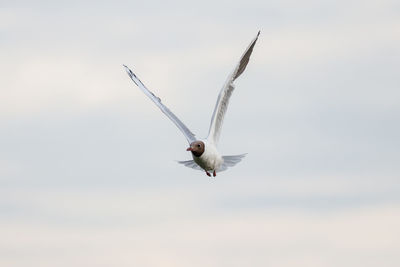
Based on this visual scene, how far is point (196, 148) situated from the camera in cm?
4078

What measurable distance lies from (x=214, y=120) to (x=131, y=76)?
712 centimetres

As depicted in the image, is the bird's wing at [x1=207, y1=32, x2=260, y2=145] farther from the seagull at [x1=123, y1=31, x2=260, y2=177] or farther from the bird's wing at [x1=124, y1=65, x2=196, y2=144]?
the bird's wing at [x1=124, y1=65, x2=196, y2=144]

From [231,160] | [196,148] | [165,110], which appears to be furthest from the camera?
[165,110]

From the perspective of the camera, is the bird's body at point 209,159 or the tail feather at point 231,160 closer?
the bird's body at point 209,159

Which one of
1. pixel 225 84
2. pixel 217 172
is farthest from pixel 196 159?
pixel 225 84

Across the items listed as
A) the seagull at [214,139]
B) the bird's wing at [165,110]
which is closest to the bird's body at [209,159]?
the seagull at [214,139]

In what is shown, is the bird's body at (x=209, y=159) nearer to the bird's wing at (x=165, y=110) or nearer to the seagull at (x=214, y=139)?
the seagull at (x=214, y=139)

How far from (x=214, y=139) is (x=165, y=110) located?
2975 mm

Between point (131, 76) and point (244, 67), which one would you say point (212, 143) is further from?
point (131, 76)

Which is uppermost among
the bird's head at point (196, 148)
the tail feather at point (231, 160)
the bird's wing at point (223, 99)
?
the bird's wing at point (223, 99)

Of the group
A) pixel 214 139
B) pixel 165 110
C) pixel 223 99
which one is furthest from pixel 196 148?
pixel 165 110

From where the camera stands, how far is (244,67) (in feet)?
146

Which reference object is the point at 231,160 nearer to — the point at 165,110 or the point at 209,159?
the point at 209,159

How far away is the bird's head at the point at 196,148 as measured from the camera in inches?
1607
